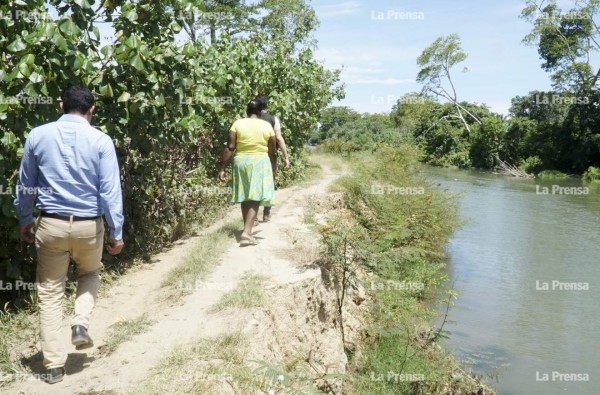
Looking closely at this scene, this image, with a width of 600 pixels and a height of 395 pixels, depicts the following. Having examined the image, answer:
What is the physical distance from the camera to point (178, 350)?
4.06 meters

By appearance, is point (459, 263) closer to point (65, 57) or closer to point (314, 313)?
point (314, 313)

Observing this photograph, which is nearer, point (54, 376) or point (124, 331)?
point (54, 376)

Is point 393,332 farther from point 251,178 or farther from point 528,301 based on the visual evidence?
point 528,301

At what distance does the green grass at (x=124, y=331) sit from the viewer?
4.26 m

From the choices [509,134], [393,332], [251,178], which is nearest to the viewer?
[393,332]

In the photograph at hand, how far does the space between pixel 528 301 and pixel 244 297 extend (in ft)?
22.2

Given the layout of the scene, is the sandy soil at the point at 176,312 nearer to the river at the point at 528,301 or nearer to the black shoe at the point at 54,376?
the black shoe at the point at 54,376

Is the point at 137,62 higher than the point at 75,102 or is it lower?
higher

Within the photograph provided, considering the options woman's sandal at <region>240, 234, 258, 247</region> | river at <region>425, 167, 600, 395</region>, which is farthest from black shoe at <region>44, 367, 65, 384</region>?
river at <region>425, 167, 600, 395</region>

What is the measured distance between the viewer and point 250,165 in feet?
21.7

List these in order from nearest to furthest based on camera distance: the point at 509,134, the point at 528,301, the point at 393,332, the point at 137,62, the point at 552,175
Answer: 1. the point at 137,62
2. the point at 393,332
3. the point at 528,301
4. the point at 552,175
5. the point at 509,134

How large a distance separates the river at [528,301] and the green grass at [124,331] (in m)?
4.41

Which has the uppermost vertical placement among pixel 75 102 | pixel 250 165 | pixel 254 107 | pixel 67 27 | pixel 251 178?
pixel 67 27

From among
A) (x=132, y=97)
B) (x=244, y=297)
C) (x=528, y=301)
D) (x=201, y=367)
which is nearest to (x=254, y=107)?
(x=132, y=97)
